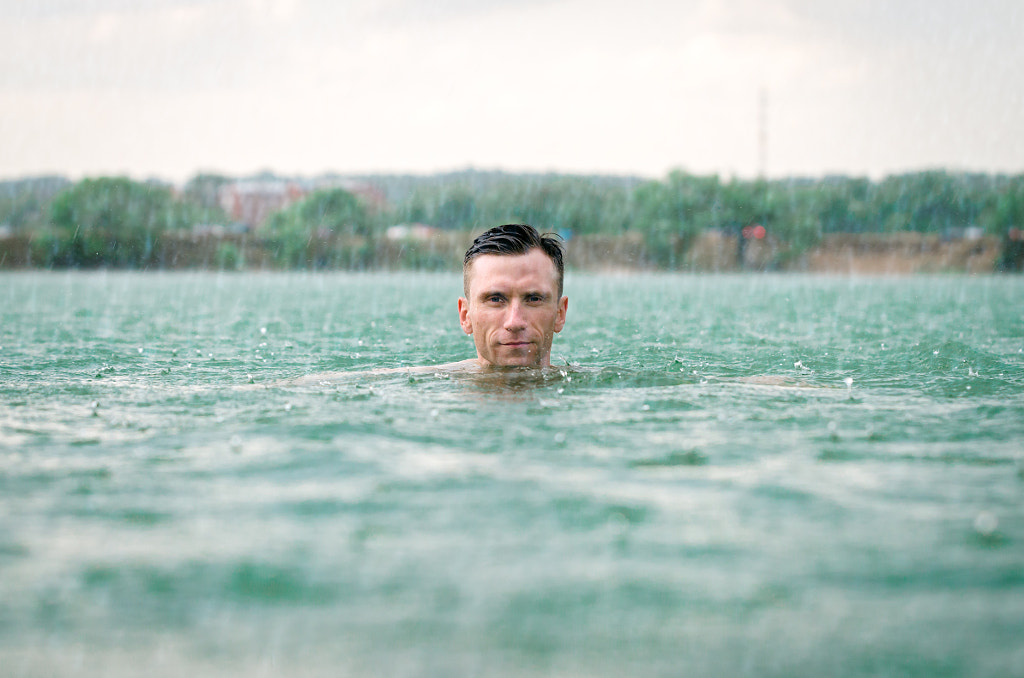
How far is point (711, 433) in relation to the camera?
671cm

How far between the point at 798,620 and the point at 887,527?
1.21 metres

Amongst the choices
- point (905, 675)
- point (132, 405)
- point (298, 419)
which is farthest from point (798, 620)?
point (132, 405)

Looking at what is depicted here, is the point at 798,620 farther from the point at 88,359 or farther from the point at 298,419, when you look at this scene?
the point at 88,359

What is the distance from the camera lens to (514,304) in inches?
328

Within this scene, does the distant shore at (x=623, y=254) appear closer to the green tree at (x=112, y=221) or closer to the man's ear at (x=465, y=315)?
the green tree at (x=112, y=221)

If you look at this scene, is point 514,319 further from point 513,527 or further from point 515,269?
point 513,527

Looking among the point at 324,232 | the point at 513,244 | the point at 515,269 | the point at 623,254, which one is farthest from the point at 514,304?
the point at 324,232

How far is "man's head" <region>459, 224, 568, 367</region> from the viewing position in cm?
830

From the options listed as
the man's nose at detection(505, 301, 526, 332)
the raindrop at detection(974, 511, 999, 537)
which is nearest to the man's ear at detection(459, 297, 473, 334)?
the man's nose at detection(505, 301, 526, 332)

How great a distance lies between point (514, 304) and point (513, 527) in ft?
12.9

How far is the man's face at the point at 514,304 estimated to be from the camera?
830cm

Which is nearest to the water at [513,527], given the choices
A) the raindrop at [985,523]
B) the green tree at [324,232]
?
the raindrop at [985,523]

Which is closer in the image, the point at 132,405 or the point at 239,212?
the point at 132,405

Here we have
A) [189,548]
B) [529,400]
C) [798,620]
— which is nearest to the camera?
[798,620]
